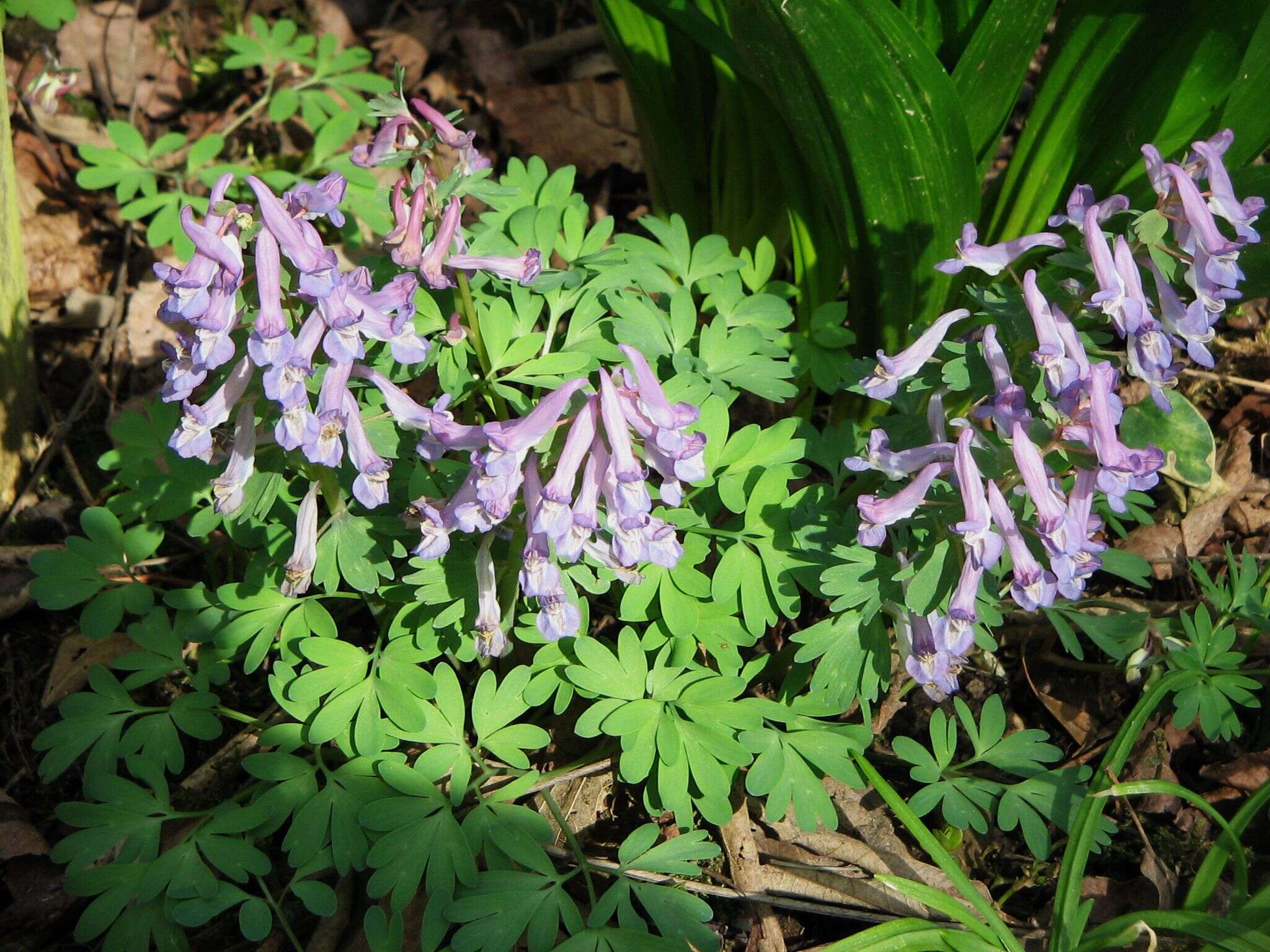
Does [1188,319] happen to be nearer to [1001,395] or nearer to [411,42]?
[1001,395]

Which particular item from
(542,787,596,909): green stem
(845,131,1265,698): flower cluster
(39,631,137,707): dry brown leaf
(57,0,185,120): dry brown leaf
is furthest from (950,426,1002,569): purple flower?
(57,0,185,120): dry brown leaf

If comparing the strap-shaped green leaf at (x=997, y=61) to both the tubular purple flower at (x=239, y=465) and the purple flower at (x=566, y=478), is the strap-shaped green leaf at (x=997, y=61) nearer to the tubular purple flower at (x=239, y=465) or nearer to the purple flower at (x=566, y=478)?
the purple flower at (x=566, y=478)

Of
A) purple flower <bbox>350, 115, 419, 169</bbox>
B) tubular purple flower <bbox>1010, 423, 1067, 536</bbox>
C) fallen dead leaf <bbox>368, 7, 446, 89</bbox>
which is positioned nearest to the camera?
tubular purple flower <bbox>1010, 423, 1067, 536</bbox>

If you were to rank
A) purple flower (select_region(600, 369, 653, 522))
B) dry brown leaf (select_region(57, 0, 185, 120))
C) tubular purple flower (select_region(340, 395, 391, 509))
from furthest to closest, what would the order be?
dry brown leaf (select_region(57, 0, 185, 120))
tubular purple flower (select_region(340, 395, 391, 509))
purple flower (select_region(600, 369, 653, 522))

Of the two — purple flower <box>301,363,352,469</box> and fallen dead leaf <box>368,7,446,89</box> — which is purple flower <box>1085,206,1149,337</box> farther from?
fallen dead leaf <box>368,7,446,89</box>

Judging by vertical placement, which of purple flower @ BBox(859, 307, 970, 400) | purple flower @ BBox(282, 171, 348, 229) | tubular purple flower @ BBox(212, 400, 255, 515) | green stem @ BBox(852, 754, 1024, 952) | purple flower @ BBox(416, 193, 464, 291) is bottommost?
green stem @ BBox(852, 754, 1024, 952)

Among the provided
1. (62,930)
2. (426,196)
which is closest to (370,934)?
(62,930)
